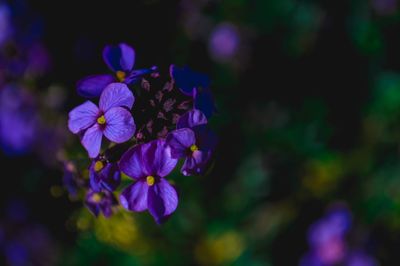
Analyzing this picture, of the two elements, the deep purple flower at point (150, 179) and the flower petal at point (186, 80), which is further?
the flower petal at point (186, 80)

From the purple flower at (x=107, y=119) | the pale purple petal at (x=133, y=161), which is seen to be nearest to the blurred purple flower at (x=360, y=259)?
the pale purple petal at (x=133, y=161)

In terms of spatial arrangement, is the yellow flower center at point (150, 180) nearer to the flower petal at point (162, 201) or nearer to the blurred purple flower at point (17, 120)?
the flower petal at point (162, 201)

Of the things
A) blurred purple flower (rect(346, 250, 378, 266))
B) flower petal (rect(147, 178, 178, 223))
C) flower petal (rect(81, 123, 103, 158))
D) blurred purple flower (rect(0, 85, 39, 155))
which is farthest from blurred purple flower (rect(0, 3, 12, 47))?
blurred purple flower (rect(346, 250, 378, 266))

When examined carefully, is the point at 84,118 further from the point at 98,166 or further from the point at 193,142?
the point at 193,142

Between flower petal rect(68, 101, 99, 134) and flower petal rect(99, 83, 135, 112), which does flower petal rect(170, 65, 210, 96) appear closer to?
flower petal rect(99, 83, 135, 112)

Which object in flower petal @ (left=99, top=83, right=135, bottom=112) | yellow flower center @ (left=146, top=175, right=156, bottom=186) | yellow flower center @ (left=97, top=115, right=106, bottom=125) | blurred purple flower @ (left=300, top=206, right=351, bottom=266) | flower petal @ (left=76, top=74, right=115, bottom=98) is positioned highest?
flower petal @ (left=99, top=83, right=135, bottom=112)

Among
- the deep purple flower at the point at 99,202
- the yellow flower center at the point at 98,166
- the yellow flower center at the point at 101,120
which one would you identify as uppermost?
the yellow flower center at the point at 101,120

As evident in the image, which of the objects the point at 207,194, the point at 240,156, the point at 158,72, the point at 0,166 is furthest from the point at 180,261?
the point at 158,72
